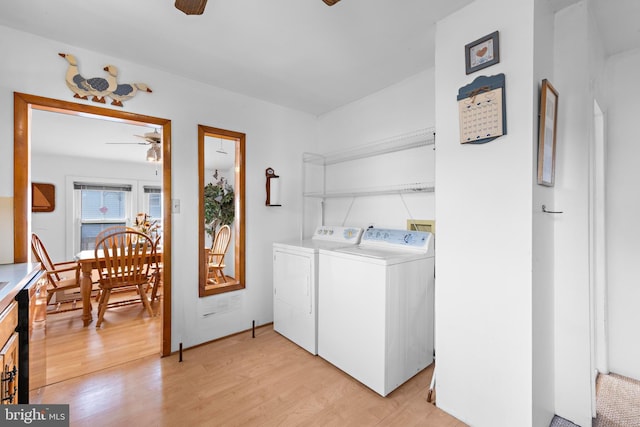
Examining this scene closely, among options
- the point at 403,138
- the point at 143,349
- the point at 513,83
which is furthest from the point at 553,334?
the point at 143,349

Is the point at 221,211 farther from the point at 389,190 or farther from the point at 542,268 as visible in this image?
the point at 542,268

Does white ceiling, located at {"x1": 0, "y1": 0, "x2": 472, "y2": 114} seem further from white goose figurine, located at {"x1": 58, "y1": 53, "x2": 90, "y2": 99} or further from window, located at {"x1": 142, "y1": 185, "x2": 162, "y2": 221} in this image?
window, located at {"x1": 142, "y1": 185, "x2": 162, "y2": 221}

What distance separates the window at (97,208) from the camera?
507cm

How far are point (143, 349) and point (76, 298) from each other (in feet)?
5.88

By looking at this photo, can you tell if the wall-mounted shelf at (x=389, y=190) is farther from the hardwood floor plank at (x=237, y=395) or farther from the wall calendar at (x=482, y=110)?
the hardwood floor plank at (x=237, y=395)

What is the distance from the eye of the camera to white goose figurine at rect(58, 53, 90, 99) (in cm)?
191

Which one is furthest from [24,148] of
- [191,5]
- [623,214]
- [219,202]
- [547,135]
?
[623,214]

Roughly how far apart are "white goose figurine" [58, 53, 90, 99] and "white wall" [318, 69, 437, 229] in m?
2.17

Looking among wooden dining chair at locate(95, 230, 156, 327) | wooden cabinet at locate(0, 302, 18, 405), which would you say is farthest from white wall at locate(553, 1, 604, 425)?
wooden dining chair at locate(95, 230, 156, 327)

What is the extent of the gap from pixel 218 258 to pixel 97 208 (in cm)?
365

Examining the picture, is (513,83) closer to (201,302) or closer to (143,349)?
(201,302)

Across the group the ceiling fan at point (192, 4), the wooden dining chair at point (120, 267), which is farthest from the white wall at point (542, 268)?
the wooden dining chair at point (120, 267)

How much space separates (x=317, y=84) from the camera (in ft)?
8.34

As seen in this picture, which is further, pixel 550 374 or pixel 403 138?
pixel 403 138
